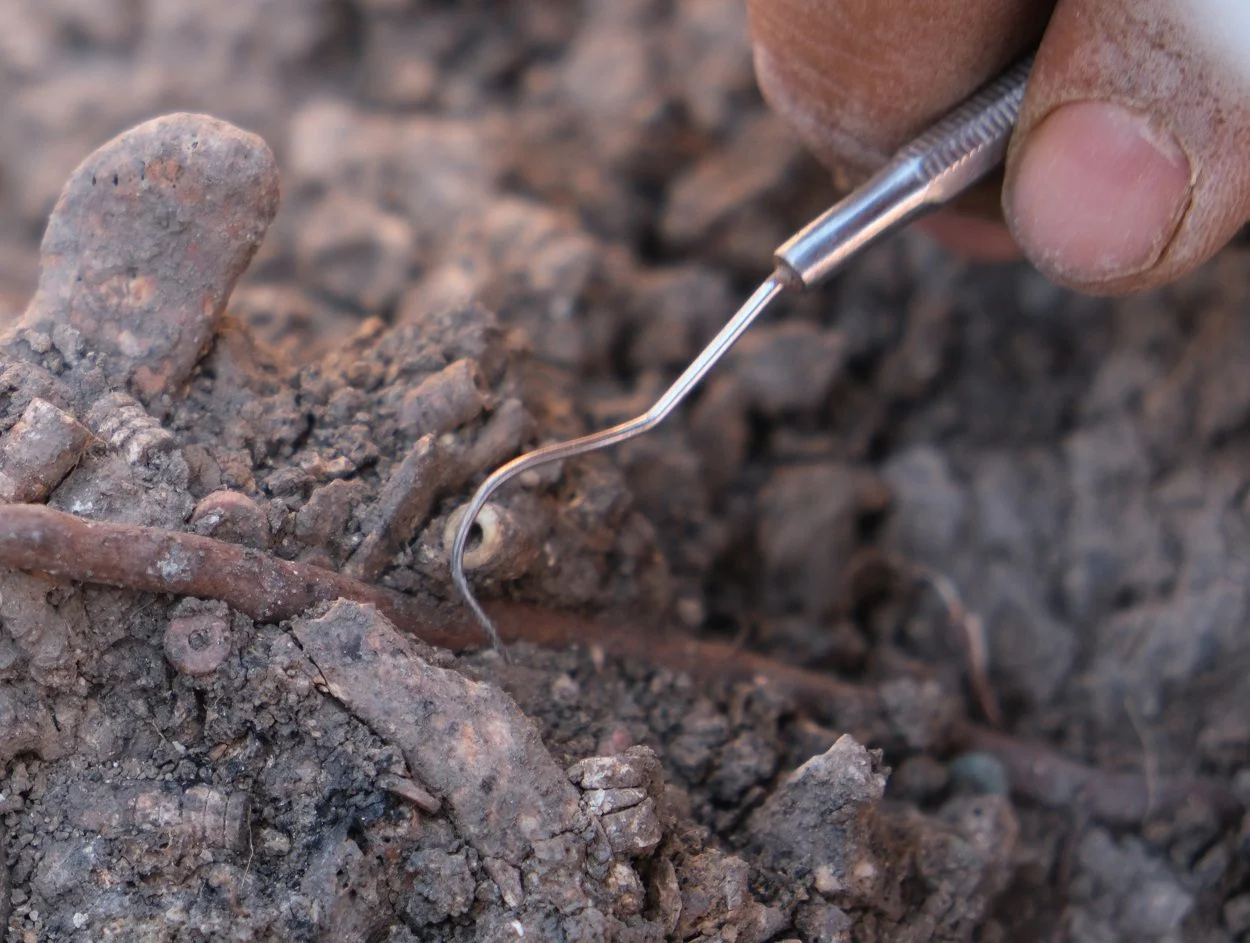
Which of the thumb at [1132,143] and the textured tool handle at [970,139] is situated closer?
the thumb at [1132,143]

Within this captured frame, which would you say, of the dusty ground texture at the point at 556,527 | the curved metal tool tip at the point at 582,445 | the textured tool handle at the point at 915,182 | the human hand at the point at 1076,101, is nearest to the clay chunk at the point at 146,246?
the dusty ground texture at the point at 556,527

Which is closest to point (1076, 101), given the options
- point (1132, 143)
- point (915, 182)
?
point (1132, 143)

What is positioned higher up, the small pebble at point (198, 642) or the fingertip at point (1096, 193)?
the fingertip at point (1096, 193)

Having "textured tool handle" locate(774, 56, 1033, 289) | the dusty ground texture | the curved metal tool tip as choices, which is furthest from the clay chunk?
"textured tool handle" locate(774, 56, 1033, 289)

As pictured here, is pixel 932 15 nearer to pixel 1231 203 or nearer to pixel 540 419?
pixel 1231 203

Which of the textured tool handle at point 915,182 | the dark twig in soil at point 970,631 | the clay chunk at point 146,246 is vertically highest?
the textured tool handle at point 915,182

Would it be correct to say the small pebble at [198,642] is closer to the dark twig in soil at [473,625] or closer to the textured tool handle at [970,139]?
the dark twig in soil at [473,625]

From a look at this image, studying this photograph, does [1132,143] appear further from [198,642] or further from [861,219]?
[198,642]
